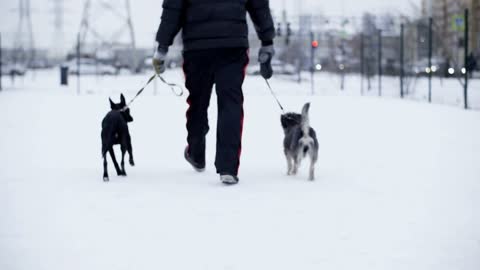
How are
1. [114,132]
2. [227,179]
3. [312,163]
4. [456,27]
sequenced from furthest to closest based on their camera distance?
[456,27]
[114,132]
[312,163]
[227,179]

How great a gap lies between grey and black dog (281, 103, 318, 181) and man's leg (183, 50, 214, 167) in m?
0.82

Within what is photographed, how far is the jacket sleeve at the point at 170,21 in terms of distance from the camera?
Result: 6285 mm

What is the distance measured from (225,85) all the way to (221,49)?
0.32 meters

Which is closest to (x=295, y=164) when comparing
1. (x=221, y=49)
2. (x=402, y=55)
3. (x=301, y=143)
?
(x=301, y=143)

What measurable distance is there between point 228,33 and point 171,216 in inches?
80.7

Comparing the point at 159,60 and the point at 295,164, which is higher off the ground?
the point at 159,60

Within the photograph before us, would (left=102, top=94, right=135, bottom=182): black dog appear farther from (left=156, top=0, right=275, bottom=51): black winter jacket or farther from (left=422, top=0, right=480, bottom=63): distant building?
Result: (left=422, top=0, right=480, bottom=63): distant building

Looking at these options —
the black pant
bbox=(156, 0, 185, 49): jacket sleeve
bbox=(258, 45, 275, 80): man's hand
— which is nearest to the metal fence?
bbox=(258, 45, 275, 80): man's hand

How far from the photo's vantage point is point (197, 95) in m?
6.66

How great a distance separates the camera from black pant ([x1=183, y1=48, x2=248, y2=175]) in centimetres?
629

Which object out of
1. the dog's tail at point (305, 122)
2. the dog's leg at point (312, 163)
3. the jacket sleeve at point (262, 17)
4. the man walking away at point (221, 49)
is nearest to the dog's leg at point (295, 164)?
the dog's leg at point (312, 163)

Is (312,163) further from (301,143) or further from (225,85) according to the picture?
(225,85)

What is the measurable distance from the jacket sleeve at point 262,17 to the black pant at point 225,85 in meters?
0.25

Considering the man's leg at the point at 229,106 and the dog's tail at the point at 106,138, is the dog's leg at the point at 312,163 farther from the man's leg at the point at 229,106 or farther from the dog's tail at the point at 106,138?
the dog's tail at the point at 106,138
